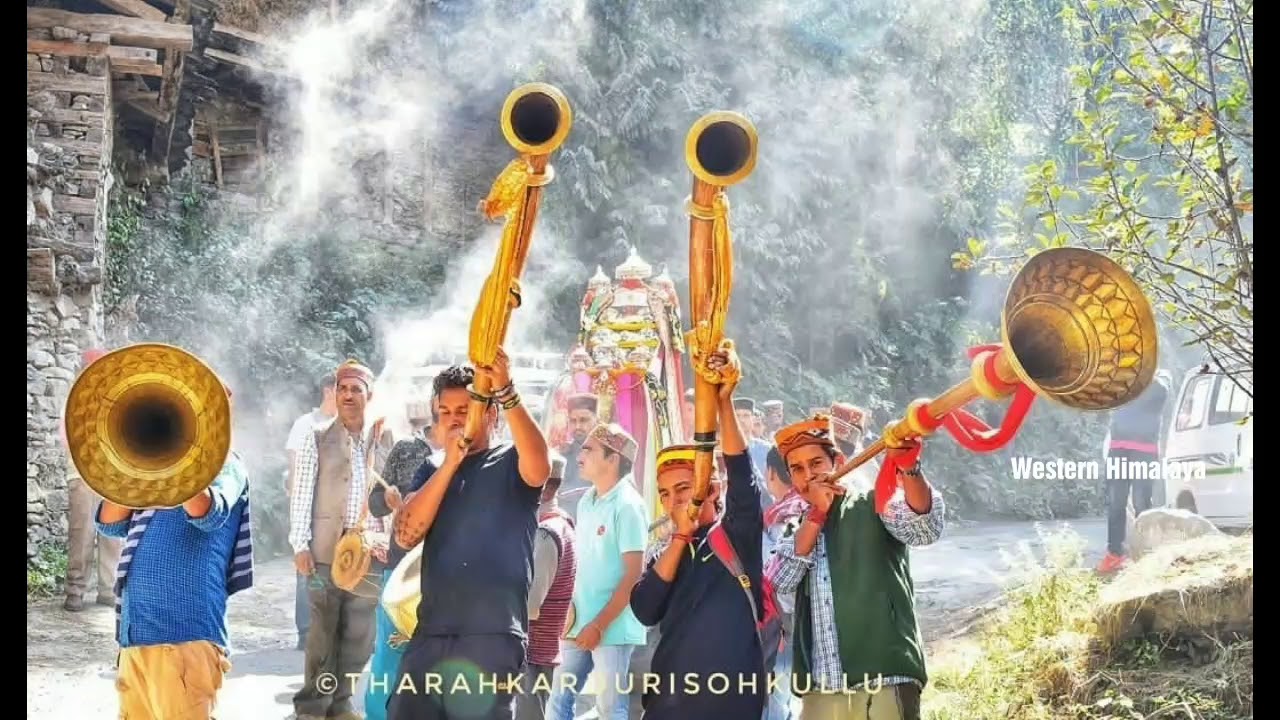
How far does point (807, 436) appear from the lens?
13.4ft

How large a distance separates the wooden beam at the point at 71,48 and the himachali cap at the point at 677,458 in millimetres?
3661

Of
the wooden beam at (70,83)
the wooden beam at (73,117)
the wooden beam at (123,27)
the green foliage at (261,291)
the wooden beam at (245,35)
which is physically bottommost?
the green foliage at (261,291)

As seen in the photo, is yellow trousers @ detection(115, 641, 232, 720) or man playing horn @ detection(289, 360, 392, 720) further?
man playing horn @ detection(289, 360, 392, 720)

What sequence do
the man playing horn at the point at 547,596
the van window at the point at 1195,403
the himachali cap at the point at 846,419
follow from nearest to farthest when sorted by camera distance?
1. the man playing horn at the point at 547,596
2. the himachali cap at the point at 846,419
3. the van window at the point at 1195,403

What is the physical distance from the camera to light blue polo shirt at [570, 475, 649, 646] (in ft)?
15.1

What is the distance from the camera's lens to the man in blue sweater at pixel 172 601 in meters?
Answer: 4.01

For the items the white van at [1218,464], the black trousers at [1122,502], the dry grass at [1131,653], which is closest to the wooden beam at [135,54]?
the dry grass at [1131,653]

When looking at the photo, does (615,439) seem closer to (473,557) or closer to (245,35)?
(473,557)

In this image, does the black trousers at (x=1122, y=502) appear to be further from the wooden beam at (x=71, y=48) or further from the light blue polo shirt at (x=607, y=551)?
the wooden beam at (x=71, y=48)

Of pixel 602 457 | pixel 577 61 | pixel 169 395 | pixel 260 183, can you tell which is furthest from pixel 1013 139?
pixel 169 395

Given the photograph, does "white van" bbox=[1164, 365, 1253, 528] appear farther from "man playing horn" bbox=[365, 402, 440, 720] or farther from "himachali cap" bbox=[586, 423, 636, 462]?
"man playing horn" bbox=[365, 402, 440, 720]

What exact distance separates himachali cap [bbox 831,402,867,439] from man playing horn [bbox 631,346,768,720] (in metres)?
1.35

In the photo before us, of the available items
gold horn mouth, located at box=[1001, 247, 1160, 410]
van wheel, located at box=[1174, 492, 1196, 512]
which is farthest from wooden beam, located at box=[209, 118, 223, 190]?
van wheel, located at box=[1174, 492, 1196, 512]

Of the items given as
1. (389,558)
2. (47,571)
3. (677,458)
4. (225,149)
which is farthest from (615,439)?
(47,571)
